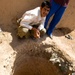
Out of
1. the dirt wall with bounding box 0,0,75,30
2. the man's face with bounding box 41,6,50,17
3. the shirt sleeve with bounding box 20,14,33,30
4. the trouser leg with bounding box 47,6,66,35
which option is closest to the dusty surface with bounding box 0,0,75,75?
the dirt wall with bounding box 0,0,75,30

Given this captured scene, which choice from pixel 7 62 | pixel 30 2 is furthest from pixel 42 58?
pixel 30 2

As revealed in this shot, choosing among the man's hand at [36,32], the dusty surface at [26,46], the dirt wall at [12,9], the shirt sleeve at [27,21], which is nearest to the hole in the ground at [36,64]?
the dusty surface at [26,46]

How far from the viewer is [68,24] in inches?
191

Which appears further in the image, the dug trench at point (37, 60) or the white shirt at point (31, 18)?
the dug trench at point (37, 60)

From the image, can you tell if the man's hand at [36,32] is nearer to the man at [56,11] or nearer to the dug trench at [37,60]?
the dug trench at [37,60]

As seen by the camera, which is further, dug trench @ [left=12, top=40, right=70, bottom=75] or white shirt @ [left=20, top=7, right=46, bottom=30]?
dug trench @ [left=12, top=40, right=70, bottom=75]

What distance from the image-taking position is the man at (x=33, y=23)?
407cm

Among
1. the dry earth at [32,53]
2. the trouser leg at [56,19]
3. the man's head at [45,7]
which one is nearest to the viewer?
the man's head at [45,7]

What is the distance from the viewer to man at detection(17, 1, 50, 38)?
13.4 feet

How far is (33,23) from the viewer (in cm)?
421

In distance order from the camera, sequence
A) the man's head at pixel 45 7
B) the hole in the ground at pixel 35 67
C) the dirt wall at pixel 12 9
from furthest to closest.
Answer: the dirt wall at pixel 12 9 → the hole in the ground at pixel 35 67 → the man's head at pixel 45 7

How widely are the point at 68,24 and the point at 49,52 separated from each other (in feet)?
2.62

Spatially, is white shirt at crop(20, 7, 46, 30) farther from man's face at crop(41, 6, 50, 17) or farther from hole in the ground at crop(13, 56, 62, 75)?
hole in the ground at crop(13, 56, 62, 75)

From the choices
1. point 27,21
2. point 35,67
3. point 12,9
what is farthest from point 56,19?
point 35,67
